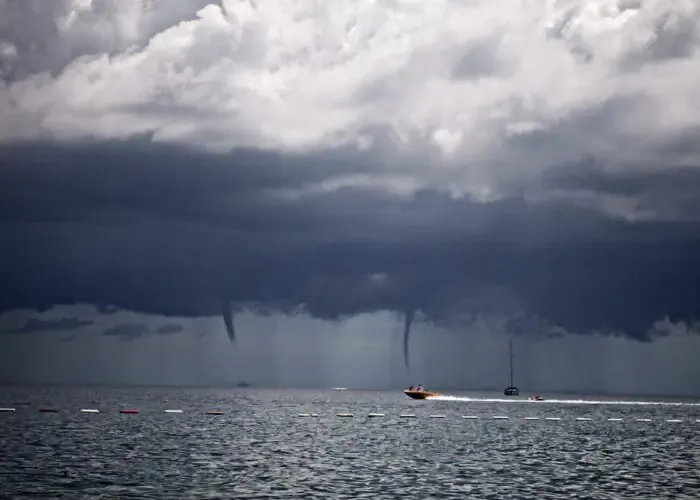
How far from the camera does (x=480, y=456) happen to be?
149125 millimetres

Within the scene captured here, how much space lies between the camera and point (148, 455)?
461 ft

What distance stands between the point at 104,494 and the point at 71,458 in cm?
4042

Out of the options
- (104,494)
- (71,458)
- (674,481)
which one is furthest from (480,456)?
(104,494)

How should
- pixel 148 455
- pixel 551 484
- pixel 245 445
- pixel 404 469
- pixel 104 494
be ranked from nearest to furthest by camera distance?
pixel 104 494, pixel 551 484, pixel 404 469, pixel 148 455, pixel 245 445

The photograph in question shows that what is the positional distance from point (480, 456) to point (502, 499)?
5153 centimetres

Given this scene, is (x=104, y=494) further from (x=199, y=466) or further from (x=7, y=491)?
(x=199, y=466)

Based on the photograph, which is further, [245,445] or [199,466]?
[245,445]

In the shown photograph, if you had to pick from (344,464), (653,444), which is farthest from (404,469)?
(653,444)

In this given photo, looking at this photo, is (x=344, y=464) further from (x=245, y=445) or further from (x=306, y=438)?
(x=306, y=438)

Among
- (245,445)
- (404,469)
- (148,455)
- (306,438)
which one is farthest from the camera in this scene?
(306,438)

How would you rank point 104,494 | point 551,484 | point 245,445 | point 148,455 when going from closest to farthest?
1. point 104,494
2. point 551,484
3. point 148,455
4. point 245,445

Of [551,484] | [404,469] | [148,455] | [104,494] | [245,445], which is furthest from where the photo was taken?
[245,445]

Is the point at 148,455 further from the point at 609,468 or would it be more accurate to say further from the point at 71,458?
the point at 609,468

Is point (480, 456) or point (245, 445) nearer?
point (480, 456)
